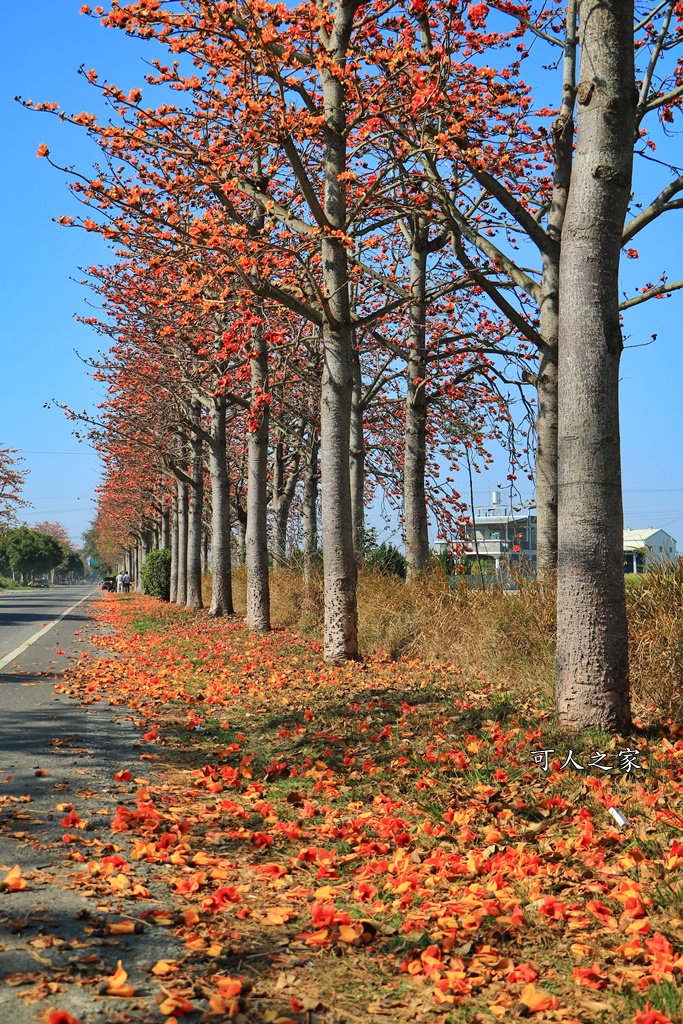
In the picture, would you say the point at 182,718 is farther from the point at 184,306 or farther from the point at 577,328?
the point at 184,306

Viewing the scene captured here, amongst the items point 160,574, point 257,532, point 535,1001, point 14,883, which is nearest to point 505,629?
point 14,883

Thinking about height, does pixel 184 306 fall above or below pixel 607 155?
above

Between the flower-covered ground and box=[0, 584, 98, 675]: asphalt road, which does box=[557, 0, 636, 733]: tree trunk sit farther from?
box=[0, 584, 98, 675]: asphalt road

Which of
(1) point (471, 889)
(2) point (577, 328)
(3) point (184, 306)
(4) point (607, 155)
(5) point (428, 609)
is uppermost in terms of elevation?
(3) point (184, 306)

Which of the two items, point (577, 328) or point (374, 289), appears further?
point (374, 289)

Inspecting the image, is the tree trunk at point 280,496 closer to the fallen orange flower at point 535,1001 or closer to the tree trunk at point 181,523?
the tree trunk at point 181,523

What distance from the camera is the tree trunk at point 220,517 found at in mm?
21922

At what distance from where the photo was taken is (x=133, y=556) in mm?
88688

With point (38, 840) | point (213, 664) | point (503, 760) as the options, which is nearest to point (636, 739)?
point (503, 760)

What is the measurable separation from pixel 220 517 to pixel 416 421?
5958mm

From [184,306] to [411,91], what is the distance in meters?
8.55

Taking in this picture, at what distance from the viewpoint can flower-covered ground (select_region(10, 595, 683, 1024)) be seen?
12.0 feet

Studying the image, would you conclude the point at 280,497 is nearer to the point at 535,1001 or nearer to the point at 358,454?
the point at 358,454

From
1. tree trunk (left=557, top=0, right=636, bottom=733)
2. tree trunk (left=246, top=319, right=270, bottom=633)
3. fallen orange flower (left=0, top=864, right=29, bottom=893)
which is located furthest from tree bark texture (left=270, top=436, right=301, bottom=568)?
fallen orange flower (left=0, top=864, right=29, bottom=893)
